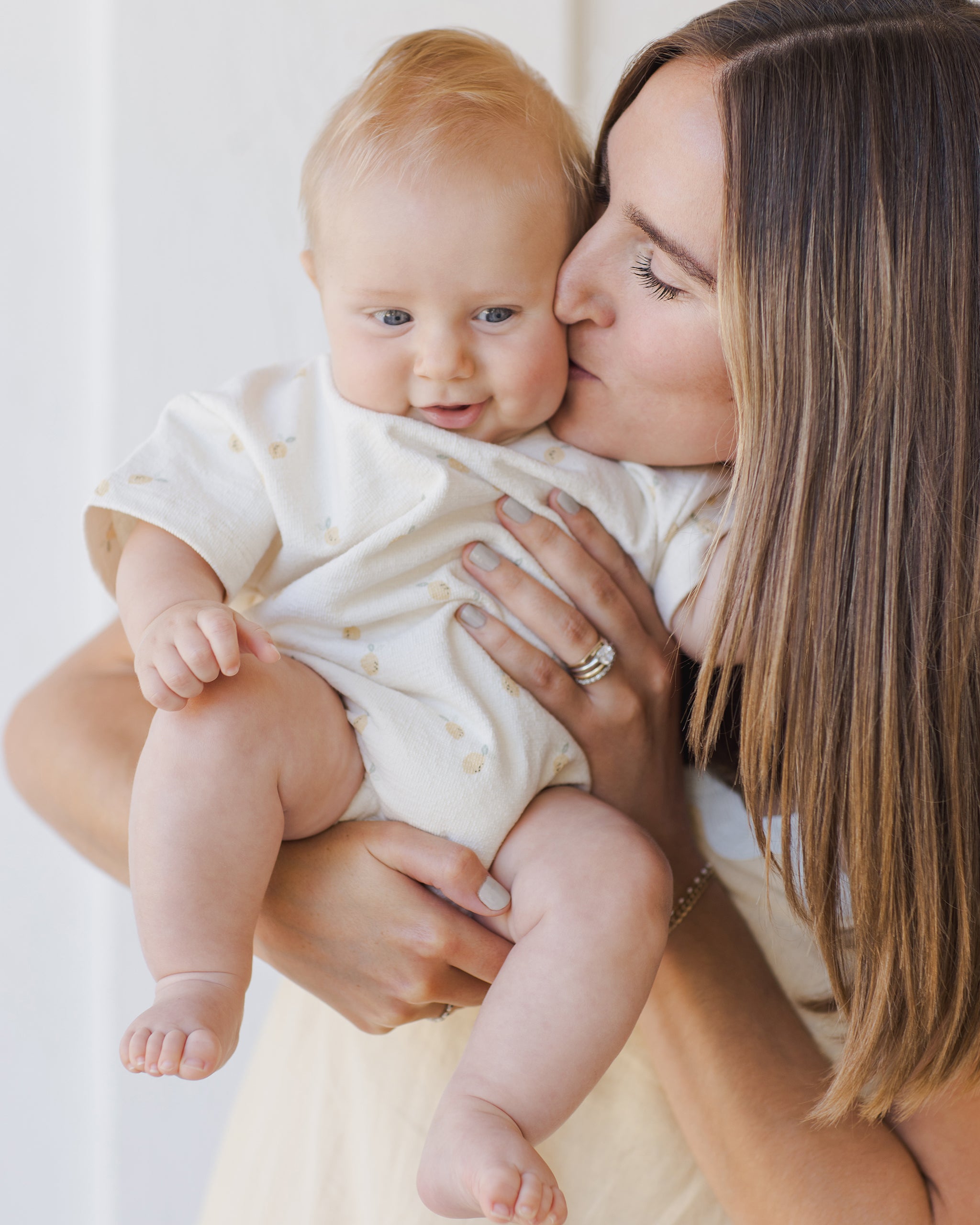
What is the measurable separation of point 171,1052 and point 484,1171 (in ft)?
0.70

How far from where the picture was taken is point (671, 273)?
0.89 m

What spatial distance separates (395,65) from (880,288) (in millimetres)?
490

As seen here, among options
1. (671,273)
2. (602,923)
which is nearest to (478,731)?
(602,923)

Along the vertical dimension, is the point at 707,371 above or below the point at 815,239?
below

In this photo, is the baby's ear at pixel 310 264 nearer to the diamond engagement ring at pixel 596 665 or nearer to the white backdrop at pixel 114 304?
the diamond engagement ring at pixel 596 665

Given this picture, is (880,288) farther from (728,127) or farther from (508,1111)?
(508,1111)

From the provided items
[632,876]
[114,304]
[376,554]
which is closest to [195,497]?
[376,554]

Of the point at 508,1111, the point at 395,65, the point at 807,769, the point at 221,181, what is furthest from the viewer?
the point at 221,181

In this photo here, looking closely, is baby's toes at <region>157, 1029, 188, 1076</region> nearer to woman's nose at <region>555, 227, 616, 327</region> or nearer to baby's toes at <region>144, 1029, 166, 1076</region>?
baby's toes at <region>144, 1029, 166, 1076</region>

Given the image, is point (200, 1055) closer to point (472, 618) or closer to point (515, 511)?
point (472, 618)

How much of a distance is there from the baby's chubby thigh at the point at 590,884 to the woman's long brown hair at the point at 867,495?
0.12 meters

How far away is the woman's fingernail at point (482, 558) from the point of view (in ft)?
3.12

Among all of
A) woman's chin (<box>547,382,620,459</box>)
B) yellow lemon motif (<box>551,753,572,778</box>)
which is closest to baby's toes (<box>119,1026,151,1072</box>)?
yellow lemon motif (<box>551,753,572,778</box>)

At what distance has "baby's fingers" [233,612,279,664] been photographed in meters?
0.77
